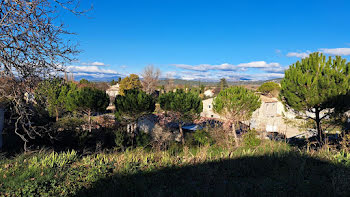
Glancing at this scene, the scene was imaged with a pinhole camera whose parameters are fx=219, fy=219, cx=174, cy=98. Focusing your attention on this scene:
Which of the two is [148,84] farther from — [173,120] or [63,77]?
[63,77]

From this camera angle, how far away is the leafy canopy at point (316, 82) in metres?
13.9

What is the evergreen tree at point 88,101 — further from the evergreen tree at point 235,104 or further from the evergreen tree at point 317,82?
the evergreen tree at point 317,82

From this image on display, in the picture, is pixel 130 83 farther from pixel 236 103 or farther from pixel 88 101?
pixel 236 103

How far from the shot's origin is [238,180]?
3955mm

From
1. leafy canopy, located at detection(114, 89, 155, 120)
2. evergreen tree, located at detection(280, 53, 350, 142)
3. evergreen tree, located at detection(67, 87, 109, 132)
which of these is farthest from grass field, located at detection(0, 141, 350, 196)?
evergreen tree, located at detection(67, 87, 109, 132)

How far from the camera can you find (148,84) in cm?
5147

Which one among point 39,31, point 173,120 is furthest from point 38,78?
point 173,120

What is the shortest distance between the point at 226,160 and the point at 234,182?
3.73 feet

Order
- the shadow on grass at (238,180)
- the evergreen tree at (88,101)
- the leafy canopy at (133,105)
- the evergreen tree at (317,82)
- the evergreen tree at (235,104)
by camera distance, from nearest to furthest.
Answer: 1. the shadow on grass at (238,180)
2. the evergreen tree at (317,82)
3. the evergreen tree at (235,104)
4. the leafy canopy at (133,105)
5. the evergreen tree at (88,101)

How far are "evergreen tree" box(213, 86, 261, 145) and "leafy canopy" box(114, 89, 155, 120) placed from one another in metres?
5.94

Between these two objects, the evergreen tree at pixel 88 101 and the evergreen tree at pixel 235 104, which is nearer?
the evergreen tree at pixel 235 104

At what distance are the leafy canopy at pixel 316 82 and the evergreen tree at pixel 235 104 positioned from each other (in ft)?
8.76

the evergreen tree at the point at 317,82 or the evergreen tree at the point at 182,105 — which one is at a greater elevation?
the evergreen tree at the point at 317,82

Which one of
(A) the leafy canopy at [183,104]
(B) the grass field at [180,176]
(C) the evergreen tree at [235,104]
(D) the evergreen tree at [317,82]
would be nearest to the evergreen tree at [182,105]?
(A) the leafy canopy at [183,104]
